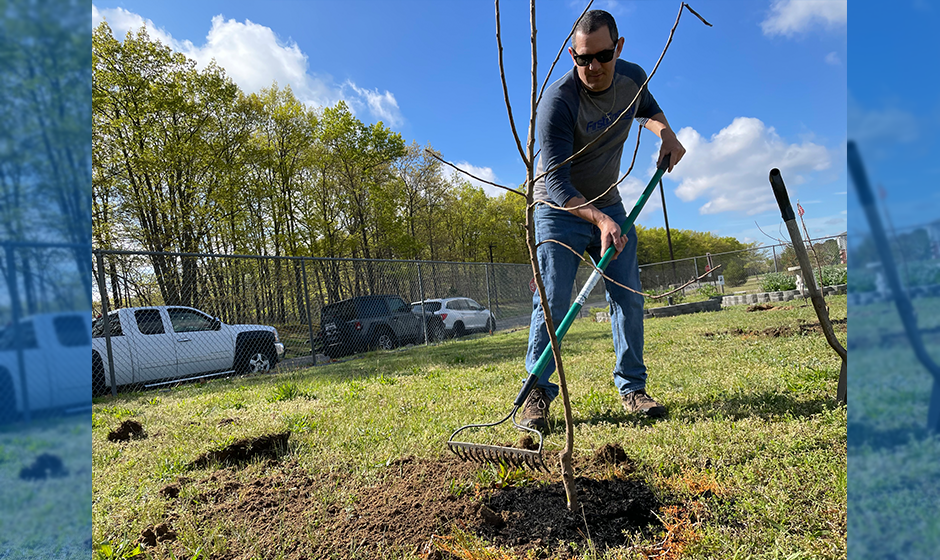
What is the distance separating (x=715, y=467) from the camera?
Answer: 76.5 inches

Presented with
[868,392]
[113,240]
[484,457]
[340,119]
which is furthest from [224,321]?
[340,119]

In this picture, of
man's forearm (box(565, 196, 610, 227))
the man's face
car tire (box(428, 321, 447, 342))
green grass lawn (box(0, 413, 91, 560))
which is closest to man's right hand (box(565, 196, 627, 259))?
man's forearm (box(565, 196, 610, 227))

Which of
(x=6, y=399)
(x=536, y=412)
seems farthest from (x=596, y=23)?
(x=6, y=399)

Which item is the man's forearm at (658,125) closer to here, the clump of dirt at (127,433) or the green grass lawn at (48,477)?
the green grass lawn at (48,477)

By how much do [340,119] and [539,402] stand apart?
25.2 metres

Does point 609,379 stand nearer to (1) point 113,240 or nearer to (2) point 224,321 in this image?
(2) point 224,321

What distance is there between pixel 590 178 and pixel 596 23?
2.94ft

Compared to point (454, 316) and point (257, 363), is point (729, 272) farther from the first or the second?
point (257, 363)

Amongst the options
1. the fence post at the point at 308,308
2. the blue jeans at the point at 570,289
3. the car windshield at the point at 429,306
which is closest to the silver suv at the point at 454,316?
the car windshield at the point at 429,306

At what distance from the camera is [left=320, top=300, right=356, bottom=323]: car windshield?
31.8 ft

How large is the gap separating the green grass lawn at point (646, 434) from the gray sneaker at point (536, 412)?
0.31ft

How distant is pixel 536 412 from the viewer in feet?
8.82

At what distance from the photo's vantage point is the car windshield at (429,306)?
11.9 meters

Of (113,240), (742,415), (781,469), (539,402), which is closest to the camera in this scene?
(781,469)
